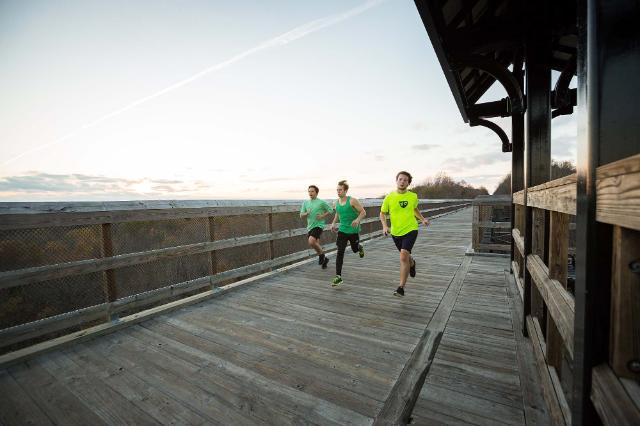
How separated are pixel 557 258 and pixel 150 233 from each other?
21.6 metres

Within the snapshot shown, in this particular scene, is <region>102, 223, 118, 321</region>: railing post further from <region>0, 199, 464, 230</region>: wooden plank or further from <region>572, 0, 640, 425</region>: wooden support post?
<region>572, 0, 640, 425</region>: wooden support post

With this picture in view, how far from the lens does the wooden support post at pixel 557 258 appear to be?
1.85 metres

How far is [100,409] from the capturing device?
2.05m

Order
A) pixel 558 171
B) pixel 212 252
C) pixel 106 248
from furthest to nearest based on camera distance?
1. pixel 558 171
2. pixel 212 252
3. pixel 106 248

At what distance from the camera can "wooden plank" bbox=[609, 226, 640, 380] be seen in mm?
834

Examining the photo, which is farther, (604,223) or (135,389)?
(135,389)

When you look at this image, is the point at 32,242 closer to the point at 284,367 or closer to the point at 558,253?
the point at 284,367

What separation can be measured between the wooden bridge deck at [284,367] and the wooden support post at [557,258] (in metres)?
0.35

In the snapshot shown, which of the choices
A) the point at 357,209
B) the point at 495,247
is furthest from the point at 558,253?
the point at 495,247

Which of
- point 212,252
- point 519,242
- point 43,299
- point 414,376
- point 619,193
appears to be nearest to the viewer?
point 619,193

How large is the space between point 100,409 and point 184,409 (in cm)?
62

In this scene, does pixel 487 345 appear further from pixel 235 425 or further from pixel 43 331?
pixel 43 331

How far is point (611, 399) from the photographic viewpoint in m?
0.83

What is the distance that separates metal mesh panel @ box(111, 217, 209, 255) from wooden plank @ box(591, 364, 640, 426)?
16.1 meters
